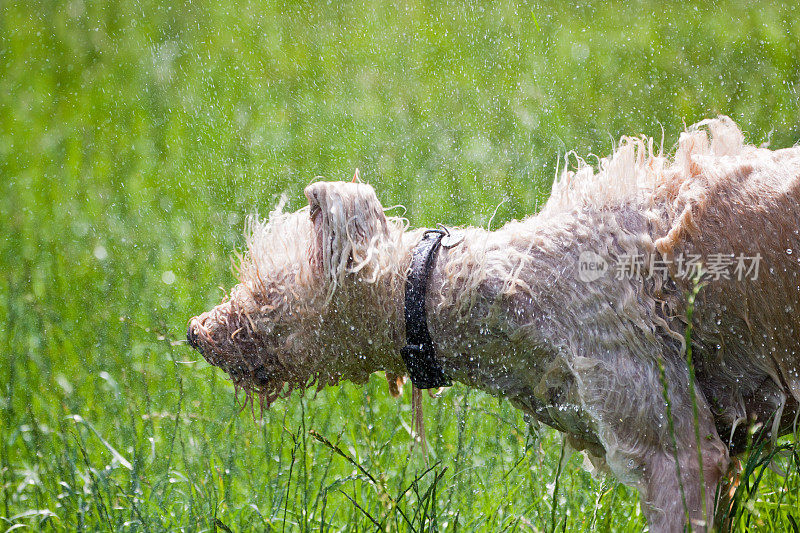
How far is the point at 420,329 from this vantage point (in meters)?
3.24

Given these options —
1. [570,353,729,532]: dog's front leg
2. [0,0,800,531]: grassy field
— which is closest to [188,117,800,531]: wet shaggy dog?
[570,353,729,532]: dog's front leg

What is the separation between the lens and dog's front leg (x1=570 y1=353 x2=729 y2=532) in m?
3.00

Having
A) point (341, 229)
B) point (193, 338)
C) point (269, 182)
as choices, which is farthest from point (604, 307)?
point (269, 182)

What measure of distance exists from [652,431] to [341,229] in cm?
130

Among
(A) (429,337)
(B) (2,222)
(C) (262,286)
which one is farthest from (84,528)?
(B) (2,222)

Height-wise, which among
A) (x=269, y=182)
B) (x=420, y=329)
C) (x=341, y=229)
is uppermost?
(x=269, y=182)

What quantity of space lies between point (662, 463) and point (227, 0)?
8.65 metres

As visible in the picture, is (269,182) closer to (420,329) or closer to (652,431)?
(420,329)

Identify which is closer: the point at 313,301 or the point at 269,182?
the point at 313,301

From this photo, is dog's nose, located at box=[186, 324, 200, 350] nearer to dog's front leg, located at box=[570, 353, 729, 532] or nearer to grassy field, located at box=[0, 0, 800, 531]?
grassy field, located at box=[0, 0, 800, 531]

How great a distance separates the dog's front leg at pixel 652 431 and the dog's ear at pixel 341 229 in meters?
0.85

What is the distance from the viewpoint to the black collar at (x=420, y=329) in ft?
10.6

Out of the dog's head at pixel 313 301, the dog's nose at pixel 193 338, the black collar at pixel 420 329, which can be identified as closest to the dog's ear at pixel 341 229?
the dog's head at pixel 313 301

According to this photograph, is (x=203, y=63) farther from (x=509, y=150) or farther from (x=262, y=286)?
(x=262, y=286)
